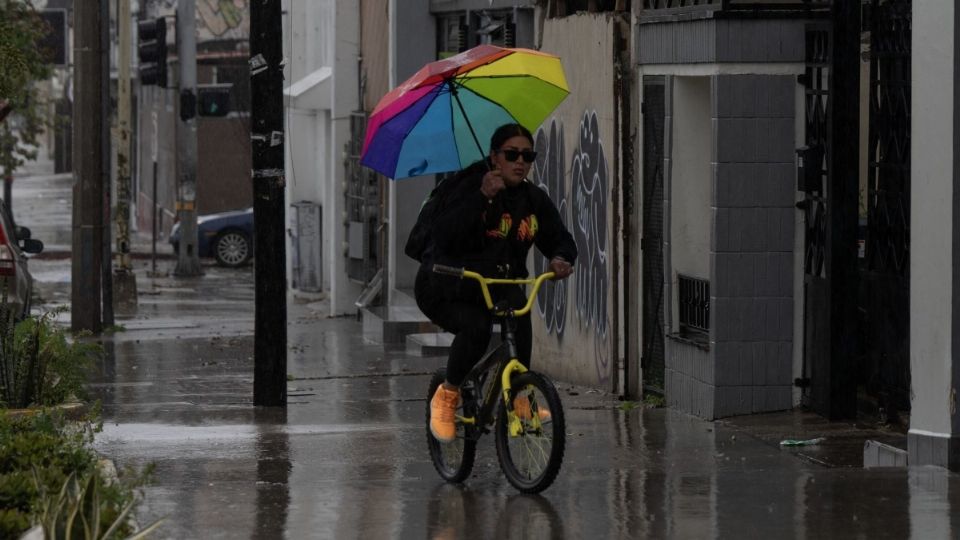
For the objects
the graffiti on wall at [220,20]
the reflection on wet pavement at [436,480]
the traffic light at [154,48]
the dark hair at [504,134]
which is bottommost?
the reflection on wet pavement at [436,480]

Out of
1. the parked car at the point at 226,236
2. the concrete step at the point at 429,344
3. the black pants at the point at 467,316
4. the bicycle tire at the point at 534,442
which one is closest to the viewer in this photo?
the bicycle tire at the point at 534,442

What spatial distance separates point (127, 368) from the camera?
1574 centimetres

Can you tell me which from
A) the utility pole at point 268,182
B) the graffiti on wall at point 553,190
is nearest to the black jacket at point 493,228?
the utility pole at point 268,182

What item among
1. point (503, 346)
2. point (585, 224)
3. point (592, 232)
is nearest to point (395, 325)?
point (585, 224)

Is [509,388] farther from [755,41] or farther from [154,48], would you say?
[154,48]

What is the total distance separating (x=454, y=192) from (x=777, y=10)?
340cm

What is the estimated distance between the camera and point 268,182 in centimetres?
1142

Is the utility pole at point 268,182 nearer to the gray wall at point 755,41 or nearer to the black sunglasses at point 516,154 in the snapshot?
the gray wall at point 755,41

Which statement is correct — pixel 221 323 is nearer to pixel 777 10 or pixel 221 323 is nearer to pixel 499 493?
pixel 777 10

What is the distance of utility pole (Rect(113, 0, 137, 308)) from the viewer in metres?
24.9

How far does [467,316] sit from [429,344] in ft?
29.9

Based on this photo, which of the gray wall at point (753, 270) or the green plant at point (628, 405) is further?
the green plant at point (628, 405)

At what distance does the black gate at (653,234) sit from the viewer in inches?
462

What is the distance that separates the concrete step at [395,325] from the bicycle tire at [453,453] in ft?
31.0
